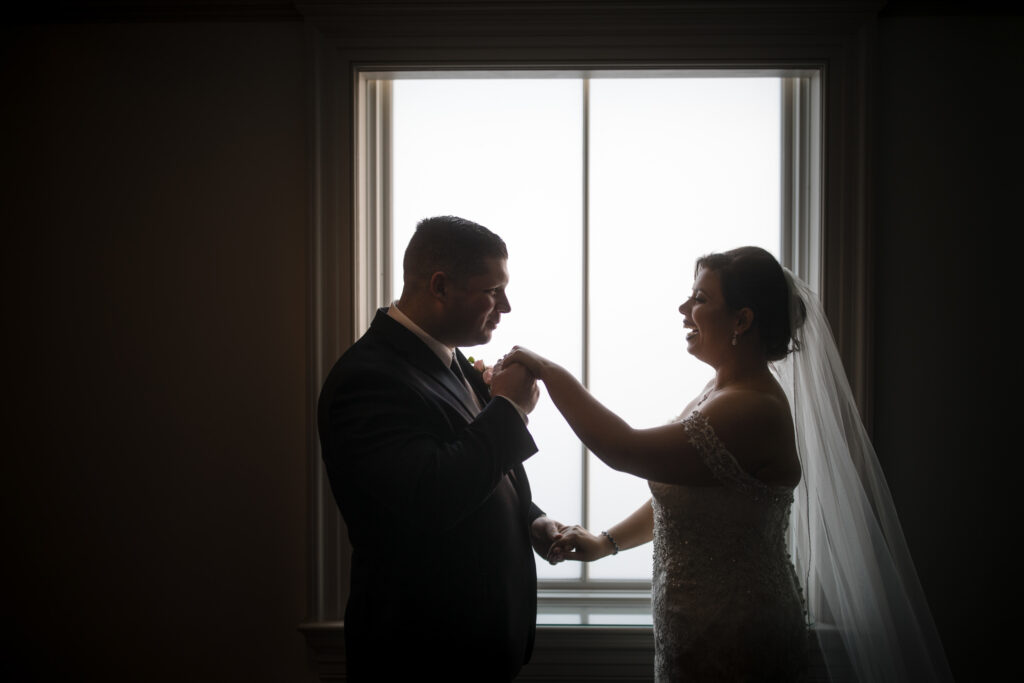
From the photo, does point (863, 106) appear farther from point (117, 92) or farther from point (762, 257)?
point (117, 92)

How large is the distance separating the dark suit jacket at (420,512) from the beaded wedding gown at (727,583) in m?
0.47

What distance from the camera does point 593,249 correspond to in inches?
96.2

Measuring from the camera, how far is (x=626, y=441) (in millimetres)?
1635

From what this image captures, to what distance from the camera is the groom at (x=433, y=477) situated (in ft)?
4.62

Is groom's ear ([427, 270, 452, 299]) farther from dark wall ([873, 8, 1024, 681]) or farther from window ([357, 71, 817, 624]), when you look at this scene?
dark wall ([873, 8, 1024, 681])

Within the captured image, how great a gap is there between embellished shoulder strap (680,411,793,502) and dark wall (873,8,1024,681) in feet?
3.07

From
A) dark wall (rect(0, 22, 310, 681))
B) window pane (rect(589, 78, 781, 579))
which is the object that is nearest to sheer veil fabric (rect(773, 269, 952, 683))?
window pane (rect(589, 78, 781, 579))

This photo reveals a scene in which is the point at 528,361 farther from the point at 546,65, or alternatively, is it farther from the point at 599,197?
the point at 546,65

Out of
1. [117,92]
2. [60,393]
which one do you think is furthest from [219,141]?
[60,393]

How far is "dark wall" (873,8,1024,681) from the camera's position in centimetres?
225

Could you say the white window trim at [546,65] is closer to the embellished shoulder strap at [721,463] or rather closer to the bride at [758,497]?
the bride at [758,497]

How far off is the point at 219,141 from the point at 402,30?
85cm

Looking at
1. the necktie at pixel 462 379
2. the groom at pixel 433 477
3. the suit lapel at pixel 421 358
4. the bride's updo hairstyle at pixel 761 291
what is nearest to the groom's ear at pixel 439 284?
the groom at pixel 433 477

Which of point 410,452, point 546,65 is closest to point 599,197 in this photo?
point 546,65
